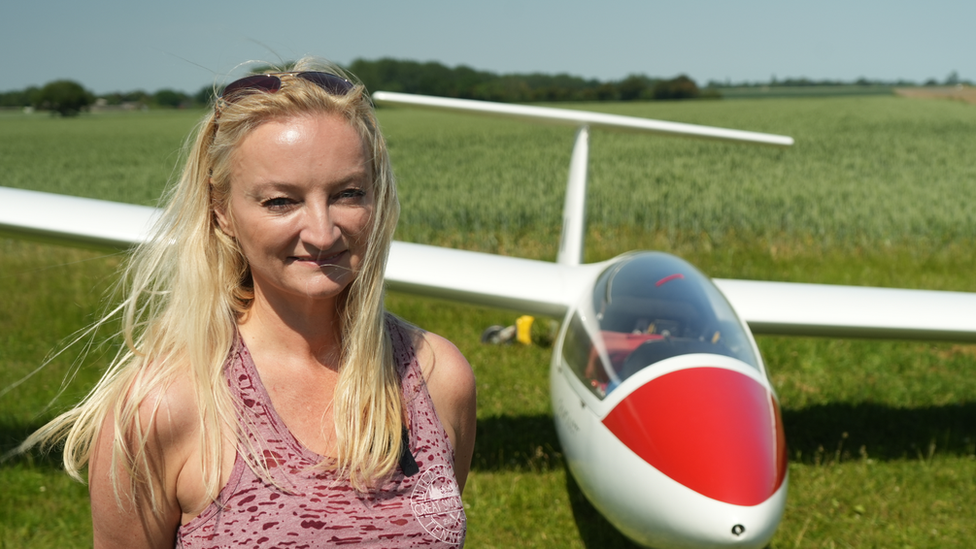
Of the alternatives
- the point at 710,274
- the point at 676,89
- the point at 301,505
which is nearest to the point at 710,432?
the point at 301,505

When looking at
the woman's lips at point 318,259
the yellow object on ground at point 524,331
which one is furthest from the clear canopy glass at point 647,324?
the yellow object on ground at point 524,331

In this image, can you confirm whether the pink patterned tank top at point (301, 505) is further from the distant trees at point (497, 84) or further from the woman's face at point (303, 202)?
the distant trees at point (497, 84)

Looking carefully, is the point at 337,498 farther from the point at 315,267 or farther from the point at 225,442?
the point at 315,267

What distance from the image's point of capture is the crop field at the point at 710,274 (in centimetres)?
480

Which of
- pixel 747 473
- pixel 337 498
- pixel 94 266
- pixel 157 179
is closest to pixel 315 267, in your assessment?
pixel 337 498

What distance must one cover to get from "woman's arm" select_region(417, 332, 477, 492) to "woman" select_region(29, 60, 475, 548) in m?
0.03

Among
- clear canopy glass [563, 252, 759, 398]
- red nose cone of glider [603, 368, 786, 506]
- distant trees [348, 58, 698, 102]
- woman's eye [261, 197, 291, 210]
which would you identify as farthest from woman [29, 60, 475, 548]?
distant trees [348, 58, 698, 102]

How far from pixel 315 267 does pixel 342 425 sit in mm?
370

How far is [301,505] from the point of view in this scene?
1596 mm

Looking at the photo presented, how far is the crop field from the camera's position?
189 inches

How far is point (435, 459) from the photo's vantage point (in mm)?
1774

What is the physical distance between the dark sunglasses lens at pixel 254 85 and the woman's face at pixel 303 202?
0.12 m

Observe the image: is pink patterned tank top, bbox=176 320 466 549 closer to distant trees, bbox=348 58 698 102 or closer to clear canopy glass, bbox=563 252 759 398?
clear canopy glass, bbox=563 252 759 398

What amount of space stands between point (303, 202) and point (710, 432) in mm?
1970
